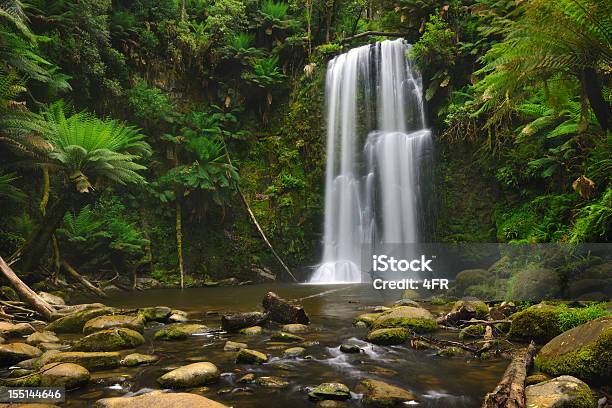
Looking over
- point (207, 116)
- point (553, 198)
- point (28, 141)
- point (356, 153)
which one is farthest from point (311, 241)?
point (28, 141)

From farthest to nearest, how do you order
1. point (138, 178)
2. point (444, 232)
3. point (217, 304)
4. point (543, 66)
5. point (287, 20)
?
1. point (287, 20)
2. point (444, 232)
3. point (138, 178)
4. point (217, 304)
5. point (543, 66)

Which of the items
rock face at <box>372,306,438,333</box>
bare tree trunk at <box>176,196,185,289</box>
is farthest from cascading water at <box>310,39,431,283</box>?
rock face at <box>372,306,438,333</box>

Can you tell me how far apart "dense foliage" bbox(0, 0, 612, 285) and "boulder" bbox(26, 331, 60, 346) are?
4064 mm

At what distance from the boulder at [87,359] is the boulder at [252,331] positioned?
1.87 meters

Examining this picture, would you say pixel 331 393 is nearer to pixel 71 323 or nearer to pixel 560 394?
pixel 560 394

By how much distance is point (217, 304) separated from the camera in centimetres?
875

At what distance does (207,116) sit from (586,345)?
1320 centimetres

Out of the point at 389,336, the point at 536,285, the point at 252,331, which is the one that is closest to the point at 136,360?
the point at 252,331

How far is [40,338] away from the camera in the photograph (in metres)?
5.16

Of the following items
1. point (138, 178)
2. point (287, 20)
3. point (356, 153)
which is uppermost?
point (287, 20)

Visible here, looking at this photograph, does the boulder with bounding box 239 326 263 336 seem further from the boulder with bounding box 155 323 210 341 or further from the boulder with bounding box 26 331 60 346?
the boulder with bounding box 26 331 60 346

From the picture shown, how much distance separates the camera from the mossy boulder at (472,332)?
5297 millimetres

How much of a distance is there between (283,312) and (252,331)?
30.1 inches

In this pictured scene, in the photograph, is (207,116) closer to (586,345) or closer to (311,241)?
(311,241)
